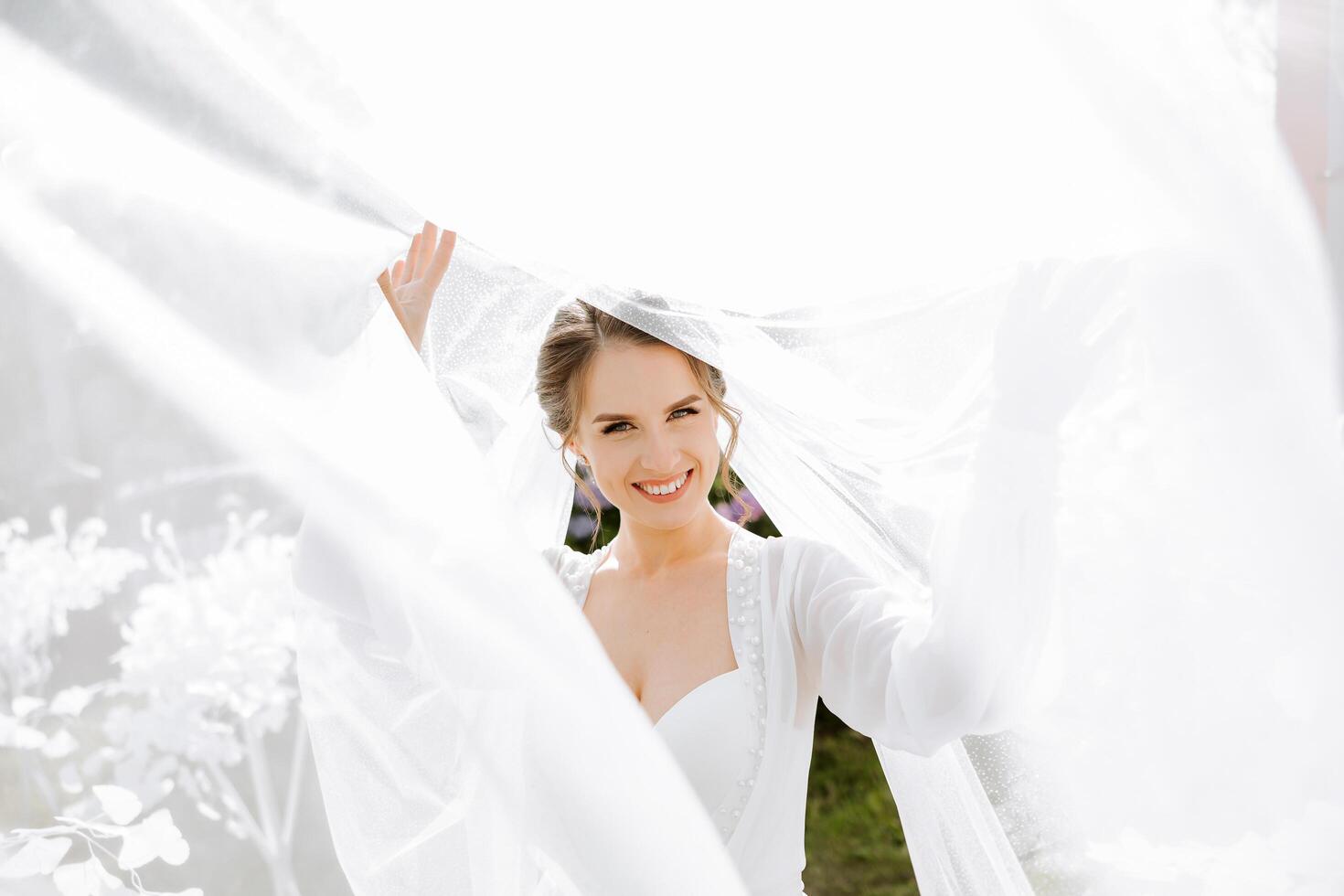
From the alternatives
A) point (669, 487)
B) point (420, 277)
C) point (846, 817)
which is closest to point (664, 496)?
point (669, 487)

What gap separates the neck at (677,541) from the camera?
1509 millimetres

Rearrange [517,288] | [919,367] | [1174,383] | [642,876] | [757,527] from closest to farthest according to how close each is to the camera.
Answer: [642,876] < [1174,383] < [919,367] < [517,288] < [757,527]

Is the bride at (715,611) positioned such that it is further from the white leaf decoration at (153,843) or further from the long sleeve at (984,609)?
the white leaf decoration at (153,843)

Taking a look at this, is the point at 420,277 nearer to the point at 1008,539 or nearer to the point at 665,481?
the point at 665,481

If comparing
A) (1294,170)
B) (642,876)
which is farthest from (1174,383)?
(642,876)

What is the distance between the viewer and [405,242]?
1.12m

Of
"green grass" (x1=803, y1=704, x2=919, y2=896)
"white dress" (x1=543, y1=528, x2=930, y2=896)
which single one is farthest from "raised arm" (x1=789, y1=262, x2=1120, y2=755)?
"green grass" (x1=803, y1=704, x2=919, y2=896)

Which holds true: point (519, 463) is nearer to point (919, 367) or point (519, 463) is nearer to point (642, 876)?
point (919, 367)

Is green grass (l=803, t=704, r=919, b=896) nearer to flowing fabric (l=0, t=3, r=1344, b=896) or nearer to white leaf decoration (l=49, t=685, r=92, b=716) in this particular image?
flowing fabric (l=0, t=3, r=1344, b=896)

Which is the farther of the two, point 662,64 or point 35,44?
point 662,64

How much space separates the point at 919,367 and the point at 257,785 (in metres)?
0.73

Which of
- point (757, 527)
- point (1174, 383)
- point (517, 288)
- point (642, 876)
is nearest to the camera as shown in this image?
point (642, 876)

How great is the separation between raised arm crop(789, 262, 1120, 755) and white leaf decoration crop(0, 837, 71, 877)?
706mm

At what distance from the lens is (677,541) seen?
151 centimetres
